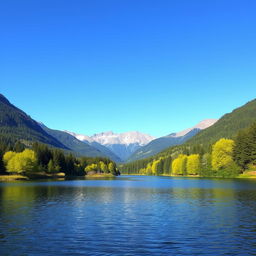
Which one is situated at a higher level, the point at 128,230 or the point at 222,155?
the point at 222,155

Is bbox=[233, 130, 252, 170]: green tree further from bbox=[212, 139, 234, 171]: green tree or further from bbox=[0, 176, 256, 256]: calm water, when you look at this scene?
bbox=[0, 176, 256, 256]: calm water

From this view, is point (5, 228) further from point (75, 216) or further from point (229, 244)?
point (229, 244)

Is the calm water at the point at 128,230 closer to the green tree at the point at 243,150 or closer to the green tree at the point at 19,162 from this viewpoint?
the green tree at the point at 243,150

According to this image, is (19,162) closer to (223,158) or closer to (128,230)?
(223,158)

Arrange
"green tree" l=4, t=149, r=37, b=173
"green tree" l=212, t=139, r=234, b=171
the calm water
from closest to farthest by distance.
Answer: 1. the calm water
2. "green tree" l=4, t=149, r=37, b=173
3. "green tree" l=212, t=139, r=234, b=171

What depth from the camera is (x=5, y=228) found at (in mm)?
34375

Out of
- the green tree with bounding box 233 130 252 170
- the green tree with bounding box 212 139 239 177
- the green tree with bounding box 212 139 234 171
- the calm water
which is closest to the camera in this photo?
the calm water

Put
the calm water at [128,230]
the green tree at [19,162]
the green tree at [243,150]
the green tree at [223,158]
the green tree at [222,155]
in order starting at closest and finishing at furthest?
the calm water at [128,230]
the green tree at [243,150]
the green tree at [19,162]
the green tree at [223,158]
the green tree at [222,155]

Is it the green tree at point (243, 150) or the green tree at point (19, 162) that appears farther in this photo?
the green tree at point (19, 162)

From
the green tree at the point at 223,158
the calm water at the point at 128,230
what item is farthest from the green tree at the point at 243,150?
the calm water at the point at 128,230

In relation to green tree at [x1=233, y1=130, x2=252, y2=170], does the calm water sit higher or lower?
lower

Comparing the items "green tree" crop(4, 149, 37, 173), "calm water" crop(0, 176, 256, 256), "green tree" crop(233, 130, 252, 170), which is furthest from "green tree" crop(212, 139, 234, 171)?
"calm water" crop(0, 176, 256, 256)

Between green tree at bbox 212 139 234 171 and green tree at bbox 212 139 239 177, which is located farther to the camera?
green tree at bbox 212 139 234 171

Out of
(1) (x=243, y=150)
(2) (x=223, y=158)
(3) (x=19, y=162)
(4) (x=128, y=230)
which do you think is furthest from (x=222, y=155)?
(4) (x=128, y=230)
